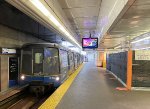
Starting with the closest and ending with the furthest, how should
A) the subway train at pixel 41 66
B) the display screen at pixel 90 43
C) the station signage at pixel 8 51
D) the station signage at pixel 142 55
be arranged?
1. the station signage at pixel 142 55
2. the subway train at pixel 41 66
3. the station signage at pixel 8 51
4. the display screen at pixel 90 43

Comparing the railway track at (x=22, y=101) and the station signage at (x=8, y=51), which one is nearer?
the railway track at (x=22, y=101)

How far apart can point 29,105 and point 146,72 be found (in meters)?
5.04

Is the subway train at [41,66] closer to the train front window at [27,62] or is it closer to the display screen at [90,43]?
the train front window at [27,62]

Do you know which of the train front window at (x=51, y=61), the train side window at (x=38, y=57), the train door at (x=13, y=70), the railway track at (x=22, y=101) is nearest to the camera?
the railway track at (x=22, y=101)

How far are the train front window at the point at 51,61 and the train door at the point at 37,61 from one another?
0.21 metres

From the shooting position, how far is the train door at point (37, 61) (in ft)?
28.1

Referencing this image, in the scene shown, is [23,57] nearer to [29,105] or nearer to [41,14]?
[29,105]

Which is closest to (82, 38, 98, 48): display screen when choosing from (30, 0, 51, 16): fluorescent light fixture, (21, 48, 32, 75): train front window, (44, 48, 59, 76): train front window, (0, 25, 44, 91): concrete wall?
(0, 25, 44, 91): concrete wall

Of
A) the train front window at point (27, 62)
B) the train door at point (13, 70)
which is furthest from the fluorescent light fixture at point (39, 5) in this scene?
the train door at point (13, 70)

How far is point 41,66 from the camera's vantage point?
861 centimetres

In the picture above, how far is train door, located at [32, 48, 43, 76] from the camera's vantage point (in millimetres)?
8570

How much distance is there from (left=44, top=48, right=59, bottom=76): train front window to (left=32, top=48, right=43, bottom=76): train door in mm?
Result: 208

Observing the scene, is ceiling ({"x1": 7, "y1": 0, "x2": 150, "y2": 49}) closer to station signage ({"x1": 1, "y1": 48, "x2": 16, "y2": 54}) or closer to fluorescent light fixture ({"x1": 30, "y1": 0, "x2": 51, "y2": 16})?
fluorescent light fixture ({"x1": 30, "y1": 0, "x2": 51, "y2": 16})

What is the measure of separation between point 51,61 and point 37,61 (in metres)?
0.68
